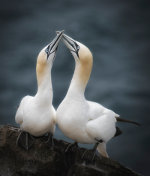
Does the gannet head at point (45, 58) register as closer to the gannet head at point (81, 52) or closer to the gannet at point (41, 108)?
the gannet at point (41, 108)

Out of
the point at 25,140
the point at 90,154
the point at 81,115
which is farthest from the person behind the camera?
the point at 25,140

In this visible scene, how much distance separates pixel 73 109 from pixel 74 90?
0.24 meters

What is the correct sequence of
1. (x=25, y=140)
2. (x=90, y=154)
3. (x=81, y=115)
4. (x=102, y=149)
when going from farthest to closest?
(x=102, y=149) < (x=25, y=140) < (x=90, y=154) < (x=81, y=115)

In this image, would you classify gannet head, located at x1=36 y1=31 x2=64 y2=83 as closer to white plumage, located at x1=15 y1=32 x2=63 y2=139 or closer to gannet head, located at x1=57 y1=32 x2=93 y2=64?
white plumage, located at x1=15 y1=32 x2=63 y2=139

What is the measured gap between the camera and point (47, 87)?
5.00m

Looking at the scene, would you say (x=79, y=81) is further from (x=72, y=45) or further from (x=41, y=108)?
(x=41, y=108)

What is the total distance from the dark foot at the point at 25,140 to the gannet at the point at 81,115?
431mm

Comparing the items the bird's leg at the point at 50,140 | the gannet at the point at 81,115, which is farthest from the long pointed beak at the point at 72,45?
the bird's leg at the point at 50,140

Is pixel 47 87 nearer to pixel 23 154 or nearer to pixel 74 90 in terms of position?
pixel 74 90

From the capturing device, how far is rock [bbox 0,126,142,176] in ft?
16.3

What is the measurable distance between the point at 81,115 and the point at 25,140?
757 mm

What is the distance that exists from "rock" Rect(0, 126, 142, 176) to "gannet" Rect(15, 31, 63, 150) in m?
0.13

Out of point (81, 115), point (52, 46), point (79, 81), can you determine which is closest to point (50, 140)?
point (81, 115)

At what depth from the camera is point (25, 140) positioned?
16.6ft
